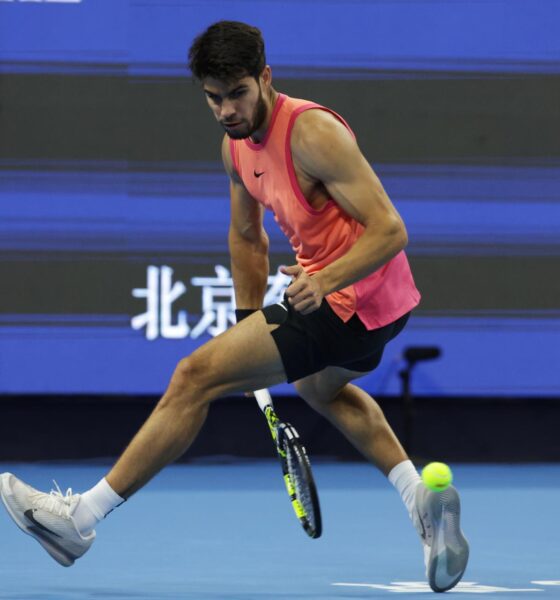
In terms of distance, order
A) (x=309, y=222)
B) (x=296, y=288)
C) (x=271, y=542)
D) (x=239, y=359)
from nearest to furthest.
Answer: (x=296, y=288), (x=239, y=359), (x=309, y=222), (x=271, y=542)

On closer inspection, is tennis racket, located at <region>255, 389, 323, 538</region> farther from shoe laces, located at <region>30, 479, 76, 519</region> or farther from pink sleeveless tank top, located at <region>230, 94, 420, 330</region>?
shoe laces, located at <region>30, 479, 76, 519</region>

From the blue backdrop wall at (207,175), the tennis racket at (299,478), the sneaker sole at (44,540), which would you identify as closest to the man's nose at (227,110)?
the tennis racket at (299,478)

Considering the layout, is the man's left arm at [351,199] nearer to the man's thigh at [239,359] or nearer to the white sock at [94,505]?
the man's thigh at [239,359]

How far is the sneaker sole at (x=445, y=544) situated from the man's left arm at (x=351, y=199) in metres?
0.68

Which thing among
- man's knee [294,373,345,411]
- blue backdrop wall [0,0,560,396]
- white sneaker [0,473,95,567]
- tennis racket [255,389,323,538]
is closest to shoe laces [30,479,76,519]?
white sneaker [0,473,95,567]

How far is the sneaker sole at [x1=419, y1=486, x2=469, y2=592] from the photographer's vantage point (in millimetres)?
4066

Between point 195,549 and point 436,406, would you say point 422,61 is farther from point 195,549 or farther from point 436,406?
point 195,549

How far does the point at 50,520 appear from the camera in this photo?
4.06 metres

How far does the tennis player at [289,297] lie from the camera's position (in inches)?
155

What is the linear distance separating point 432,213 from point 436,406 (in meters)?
1.02

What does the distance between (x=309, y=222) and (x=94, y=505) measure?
96 centimetres

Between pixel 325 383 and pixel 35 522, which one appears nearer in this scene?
pixel 35 522

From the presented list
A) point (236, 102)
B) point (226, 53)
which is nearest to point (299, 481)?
point (236, 102)

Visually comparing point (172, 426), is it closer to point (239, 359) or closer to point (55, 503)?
point (239, 359)
